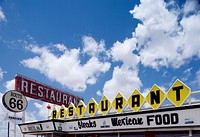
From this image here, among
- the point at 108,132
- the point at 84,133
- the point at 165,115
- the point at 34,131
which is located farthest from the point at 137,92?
the point at 34,131

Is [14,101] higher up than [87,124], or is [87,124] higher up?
[14,101]

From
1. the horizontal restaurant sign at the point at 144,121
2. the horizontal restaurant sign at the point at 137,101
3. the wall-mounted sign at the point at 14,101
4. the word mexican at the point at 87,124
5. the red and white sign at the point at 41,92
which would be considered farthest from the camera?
the red and white sign at the point at 41,92

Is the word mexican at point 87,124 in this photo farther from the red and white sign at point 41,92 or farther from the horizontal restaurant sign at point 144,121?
the red and white sign at point 41,92

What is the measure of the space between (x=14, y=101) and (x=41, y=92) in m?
4.84

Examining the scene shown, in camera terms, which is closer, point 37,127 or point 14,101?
point 14,101

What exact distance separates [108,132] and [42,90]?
416 inches

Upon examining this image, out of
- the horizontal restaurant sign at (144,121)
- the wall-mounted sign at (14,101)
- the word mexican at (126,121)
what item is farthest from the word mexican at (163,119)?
the wall-mounted sign at (14,101)

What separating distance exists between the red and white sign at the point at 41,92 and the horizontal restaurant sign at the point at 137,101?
4.92 meters

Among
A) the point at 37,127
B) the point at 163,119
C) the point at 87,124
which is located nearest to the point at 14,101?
the point at 37,127

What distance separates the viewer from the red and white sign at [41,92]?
23812 mm

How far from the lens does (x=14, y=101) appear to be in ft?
71.3

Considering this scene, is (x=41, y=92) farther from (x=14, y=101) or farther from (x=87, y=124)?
(x=87, y=124)

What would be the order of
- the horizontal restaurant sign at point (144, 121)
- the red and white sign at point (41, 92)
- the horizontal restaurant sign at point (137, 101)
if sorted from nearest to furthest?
the horizontal restaurant sign at point (144, 121)
the horizontal restaurant sign at point (137, 101)
the red and white sign at point (41, 92)

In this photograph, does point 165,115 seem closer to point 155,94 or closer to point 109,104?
point 155,94
